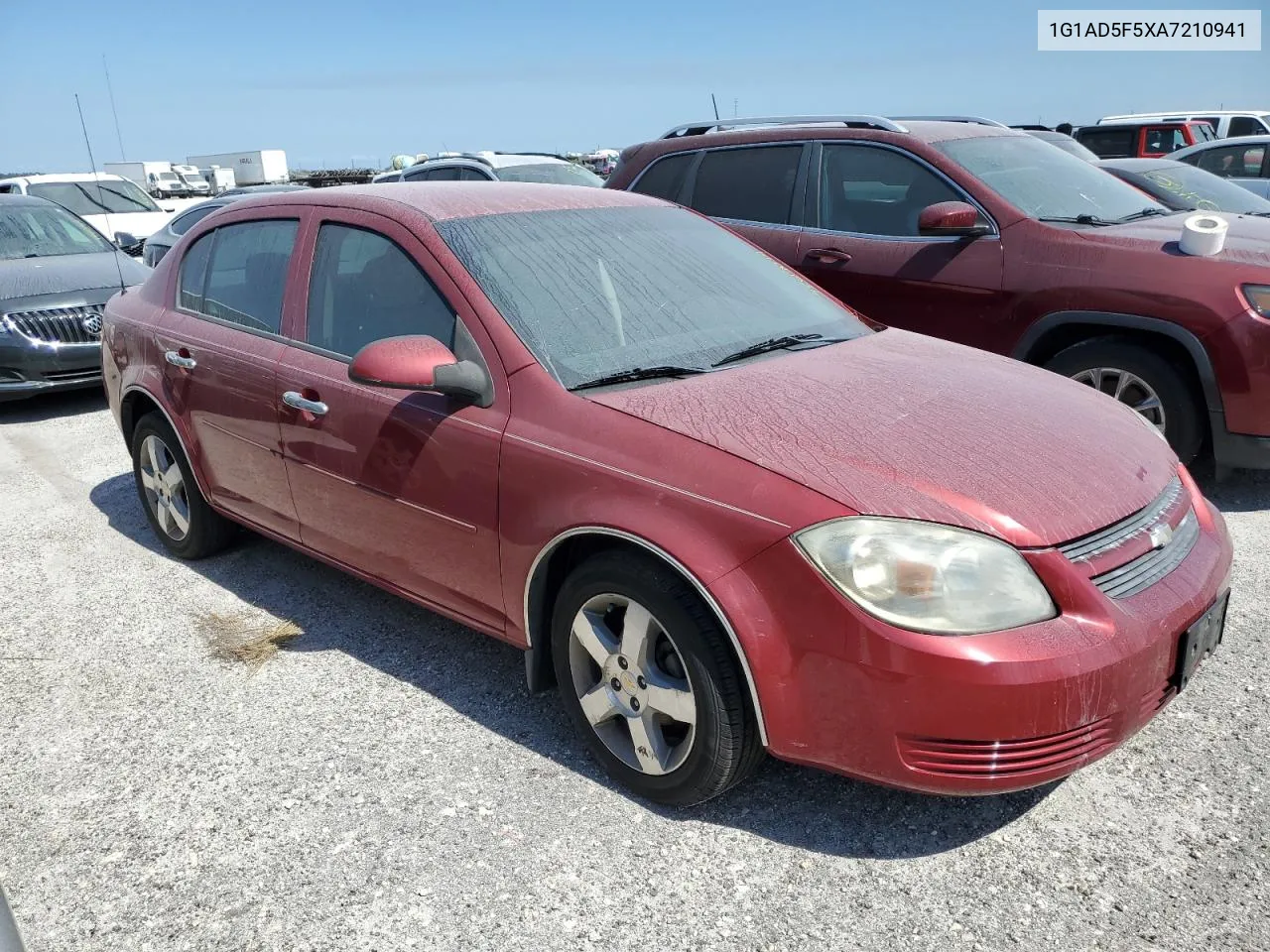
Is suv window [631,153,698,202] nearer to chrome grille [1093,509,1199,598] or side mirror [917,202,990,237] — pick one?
side mirror [917,202,990,237]

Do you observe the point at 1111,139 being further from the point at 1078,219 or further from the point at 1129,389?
the point at 1129,389

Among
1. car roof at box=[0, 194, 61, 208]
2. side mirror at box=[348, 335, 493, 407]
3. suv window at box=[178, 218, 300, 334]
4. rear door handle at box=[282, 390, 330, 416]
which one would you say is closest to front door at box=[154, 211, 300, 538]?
suv window at box=[178, 218, 300, 334]

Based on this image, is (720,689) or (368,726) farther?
(368,726)

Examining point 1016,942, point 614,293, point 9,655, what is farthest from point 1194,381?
point 9,655

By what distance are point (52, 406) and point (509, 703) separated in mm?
6784

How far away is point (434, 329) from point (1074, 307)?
10.9 ft

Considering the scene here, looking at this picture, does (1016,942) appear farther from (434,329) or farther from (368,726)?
(434,329)

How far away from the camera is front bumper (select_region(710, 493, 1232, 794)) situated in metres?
2.33

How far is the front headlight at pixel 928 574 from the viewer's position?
236cm

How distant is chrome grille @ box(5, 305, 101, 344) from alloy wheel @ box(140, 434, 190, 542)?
371 centimetres

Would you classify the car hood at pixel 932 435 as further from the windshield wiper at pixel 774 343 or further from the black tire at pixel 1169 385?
the black tire at pixel 1169 385

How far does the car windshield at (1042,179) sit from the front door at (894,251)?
253mm

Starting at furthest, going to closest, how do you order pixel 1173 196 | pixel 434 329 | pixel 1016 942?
pixel 1173 196
pixel 434 329
pixel 1016 942

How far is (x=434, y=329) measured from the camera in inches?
129
